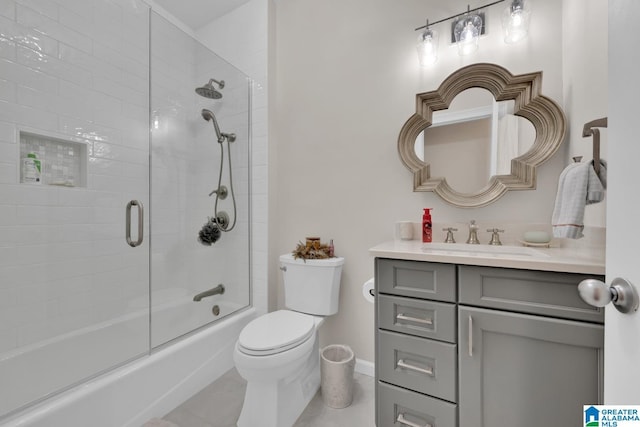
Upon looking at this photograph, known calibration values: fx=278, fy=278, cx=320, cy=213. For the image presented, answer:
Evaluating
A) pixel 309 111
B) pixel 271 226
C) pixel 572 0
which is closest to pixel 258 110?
pixel 309 111

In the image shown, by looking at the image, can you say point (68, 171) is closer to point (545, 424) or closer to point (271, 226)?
point (271, 226)

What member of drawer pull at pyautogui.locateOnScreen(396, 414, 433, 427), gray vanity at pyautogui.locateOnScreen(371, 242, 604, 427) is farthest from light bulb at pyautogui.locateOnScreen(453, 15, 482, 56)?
drawer pull at pyautogui.locateOnScreen(396, 414, 433, 427)

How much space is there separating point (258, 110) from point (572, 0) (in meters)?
1.83

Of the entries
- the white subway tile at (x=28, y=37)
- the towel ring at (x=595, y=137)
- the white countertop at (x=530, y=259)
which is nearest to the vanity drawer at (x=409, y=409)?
the white countertop at (x=530, y=259)

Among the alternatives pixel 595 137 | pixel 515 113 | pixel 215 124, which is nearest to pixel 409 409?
pixel 595 137

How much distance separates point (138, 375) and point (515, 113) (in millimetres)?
2272

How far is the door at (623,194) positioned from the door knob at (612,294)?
0.5 inches

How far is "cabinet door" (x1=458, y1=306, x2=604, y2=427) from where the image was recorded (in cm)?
87

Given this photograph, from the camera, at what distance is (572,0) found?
1233 millimetres

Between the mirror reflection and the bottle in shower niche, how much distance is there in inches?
83.6

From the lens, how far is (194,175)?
2.12 meters

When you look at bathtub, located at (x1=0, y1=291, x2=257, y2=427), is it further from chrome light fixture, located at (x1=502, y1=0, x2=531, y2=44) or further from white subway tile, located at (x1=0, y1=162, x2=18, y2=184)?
chrome light fixture, located at (x1=502, y1=0, x2=531, y2=44)

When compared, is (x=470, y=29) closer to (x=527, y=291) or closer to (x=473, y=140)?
(x=473, y=140)

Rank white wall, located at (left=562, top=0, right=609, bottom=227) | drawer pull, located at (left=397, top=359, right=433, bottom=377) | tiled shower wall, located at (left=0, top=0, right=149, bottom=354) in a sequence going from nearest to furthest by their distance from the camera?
white wall, located at (left=562, top=0, right=609, bottom=227), drawer pull, located at (left=397, top=359, right=433, bottom=377), tiled shower wall, located at (left=0, top=0, right=149, bottom=354)
